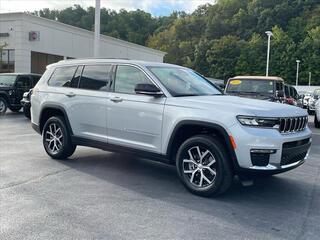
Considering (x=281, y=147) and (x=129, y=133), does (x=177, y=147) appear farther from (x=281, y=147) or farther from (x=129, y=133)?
(x=281, y=147)

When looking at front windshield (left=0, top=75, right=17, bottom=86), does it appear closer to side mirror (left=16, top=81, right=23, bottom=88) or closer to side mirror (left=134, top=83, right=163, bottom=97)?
side mirror (left=16, top=81, right=23, bottom=88)

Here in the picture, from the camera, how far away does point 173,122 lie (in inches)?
228

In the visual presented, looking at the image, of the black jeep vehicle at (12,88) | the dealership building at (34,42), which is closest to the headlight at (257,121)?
the black jeep vehicle at (12,88)

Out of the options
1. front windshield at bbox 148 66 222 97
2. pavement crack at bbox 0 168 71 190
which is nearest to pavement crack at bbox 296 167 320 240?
front windshield at bbox 148 66 222 97

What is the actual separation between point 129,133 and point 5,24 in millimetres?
25522

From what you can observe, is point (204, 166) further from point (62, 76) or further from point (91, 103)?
point (62, 76)

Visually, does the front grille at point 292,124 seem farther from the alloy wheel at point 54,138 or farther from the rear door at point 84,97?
the alloy wheel at point 54,138

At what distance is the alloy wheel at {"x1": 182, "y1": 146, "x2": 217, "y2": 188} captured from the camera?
220 inches

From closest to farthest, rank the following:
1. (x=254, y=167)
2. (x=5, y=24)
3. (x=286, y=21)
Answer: (x=254, y=167) → (x=5, y=24) → (x=286, y=21)

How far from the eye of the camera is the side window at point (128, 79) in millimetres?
6441

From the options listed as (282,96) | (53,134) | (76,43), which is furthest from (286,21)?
(53,134)

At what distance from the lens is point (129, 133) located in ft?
20.9

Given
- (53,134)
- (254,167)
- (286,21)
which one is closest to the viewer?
(254,167)

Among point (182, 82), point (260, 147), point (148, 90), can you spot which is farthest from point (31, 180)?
point (260, 147)
